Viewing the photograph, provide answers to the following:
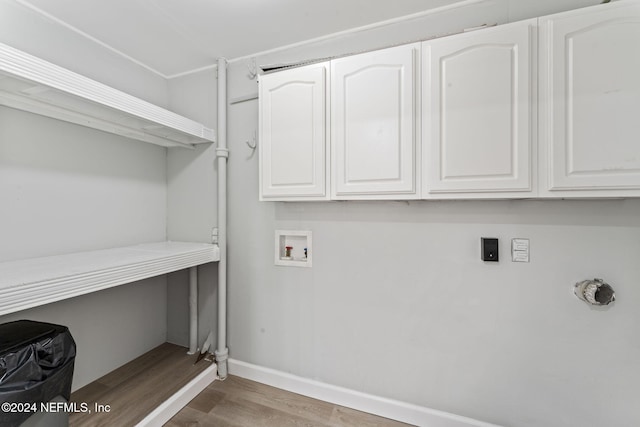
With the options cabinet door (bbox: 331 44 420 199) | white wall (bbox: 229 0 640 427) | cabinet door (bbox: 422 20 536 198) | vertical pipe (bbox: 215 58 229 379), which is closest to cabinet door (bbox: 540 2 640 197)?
cabinet door (bbox: 422 20 536 198)

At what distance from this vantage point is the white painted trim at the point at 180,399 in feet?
4.78

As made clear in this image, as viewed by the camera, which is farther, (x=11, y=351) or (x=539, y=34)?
(x=539, y=34)

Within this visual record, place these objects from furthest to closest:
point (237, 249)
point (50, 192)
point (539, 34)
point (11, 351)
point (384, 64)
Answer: point (237, 249), point (50, 192), point (384, 64), point (539, 34), point (11, 351)

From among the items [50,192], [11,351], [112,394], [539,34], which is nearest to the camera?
[11,351]

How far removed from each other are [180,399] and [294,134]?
→ 176cm

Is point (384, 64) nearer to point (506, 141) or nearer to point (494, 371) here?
point (506, 141)

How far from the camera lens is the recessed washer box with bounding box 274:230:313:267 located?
177 cm

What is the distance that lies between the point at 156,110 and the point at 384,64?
50.8 inches

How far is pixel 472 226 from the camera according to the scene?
4.70ft

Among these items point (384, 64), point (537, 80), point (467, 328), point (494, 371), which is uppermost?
point (384, 64)

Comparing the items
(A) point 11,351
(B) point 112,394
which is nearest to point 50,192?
(A) point 11,351

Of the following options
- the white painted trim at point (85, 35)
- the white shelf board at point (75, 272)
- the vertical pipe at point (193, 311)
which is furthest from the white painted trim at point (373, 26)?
the vertical pipe at point (193, 311)

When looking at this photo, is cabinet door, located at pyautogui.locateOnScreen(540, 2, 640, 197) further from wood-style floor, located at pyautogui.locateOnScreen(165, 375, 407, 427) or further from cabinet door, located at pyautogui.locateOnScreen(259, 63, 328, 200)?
wood-style floor, located at pyautogui.locateOnScreen(165, 375, 407, 427)

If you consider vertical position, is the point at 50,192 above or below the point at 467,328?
above
